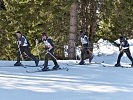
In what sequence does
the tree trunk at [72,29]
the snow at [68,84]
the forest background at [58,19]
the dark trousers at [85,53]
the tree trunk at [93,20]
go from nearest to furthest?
the snow at [68,84] < the dark trousers at [85,53] < the tree trunk at [72,29] < the forest background at [58,19] < the tree trunk at [93,20]

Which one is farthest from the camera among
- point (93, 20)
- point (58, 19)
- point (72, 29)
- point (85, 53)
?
point (93, 20)

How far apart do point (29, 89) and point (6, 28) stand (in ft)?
59.9

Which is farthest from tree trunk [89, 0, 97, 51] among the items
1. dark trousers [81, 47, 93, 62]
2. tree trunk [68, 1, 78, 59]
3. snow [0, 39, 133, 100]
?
snow [0, 39, 133, 100]

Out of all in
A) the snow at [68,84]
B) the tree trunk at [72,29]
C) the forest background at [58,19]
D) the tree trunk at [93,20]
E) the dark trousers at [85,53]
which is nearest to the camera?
the snow at [68,84]

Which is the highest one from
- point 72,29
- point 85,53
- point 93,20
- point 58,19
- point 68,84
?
point 93,20

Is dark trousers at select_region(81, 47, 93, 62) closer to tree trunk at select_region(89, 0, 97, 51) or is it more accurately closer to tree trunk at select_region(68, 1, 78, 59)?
tree trunk at select_region(68, 1, 78, 59)

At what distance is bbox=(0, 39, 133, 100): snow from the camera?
41.1 ft

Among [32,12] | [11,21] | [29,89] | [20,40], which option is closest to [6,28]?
[11,21]

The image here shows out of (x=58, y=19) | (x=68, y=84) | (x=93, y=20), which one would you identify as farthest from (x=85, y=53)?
(x=93, y=20)

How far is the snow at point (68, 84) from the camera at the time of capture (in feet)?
41.1

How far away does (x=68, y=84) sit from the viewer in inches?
582

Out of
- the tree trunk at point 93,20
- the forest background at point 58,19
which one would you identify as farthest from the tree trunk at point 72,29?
the tree trunk at point 93,20

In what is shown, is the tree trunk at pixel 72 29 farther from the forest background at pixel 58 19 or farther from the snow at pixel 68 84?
the snow at pixel 68 84

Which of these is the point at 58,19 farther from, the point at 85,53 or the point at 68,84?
the point at 68,84
